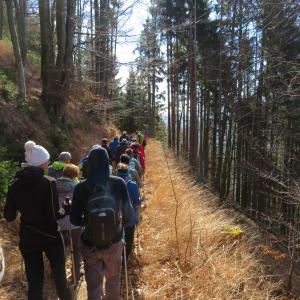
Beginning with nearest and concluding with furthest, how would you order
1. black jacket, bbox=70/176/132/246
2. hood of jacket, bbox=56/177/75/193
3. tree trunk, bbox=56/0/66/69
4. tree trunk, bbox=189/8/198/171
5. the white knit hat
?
black jacket, bbox=70/176/132/246
the white knit hat
hood of jacket, bbox=56/177/75/193
tree trunk, bbox=56/0/66/69
tree trunk, bbox=189/8/198/171

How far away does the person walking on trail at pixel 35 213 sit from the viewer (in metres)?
4.20

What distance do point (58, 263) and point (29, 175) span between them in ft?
3.28

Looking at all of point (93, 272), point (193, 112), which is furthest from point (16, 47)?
point (193, 112)

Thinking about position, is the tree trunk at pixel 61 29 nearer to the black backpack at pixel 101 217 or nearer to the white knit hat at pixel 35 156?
the white knit hat at pixel 35 156

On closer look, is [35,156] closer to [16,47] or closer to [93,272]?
[93,272]

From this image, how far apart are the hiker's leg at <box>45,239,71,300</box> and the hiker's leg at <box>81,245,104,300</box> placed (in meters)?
0.30

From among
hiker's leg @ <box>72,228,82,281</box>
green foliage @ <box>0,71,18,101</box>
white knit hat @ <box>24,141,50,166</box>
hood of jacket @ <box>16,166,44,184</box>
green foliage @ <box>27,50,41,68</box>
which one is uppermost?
green foliage @ <box>27,50,41,68</box>

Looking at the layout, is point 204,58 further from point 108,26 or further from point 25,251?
point 25,251

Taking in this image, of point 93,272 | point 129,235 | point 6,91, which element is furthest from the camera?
point 6,91

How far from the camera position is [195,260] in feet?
21.6

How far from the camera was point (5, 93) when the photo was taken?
1334 centimetres

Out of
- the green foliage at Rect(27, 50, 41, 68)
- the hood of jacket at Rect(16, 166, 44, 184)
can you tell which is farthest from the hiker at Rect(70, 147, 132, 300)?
the green foliage at Rect(27, 50, 41, 68)

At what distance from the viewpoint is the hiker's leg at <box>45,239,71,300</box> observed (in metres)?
4.36

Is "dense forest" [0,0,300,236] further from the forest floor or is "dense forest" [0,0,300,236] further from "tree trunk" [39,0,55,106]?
the forest floor
